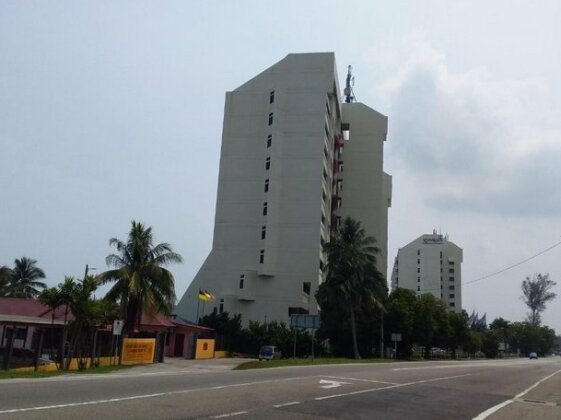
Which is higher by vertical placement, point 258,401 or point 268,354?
point 258,401

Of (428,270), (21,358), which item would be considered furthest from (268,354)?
(428,270)

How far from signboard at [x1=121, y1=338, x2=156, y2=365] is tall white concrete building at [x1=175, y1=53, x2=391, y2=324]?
95.7 ft

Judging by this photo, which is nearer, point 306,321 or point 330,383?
point 330,383

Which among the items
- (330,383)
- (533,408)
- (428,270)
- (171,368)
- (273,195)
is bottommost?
(171,368)

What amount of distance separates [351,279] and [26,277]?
128 feet

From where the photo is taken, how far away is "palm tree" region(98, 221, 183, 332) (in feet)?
120

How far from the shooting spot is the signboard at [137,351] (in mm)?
35250

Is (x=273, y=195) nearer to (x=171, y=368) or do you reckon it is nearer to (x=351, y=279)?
(x=351, y=279)

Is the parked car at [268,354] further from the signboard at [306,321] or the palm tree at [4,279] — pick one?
the palm tree at [4,279]

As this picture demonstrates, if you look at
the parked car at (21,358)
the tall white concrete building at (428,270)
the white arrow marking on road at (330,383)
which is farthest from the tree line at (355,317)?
the tall white concrete building at (428,270)

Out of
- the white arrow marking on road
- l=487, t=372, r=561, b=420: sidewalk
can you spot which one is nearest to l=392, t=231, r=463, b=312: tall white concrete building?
l=487, t=372, r=561, b=420: sidewalk

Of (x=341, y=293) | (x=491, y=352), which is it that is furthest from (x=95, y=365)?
(x=491, y=352)

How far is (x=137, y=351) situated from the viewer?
36.7m

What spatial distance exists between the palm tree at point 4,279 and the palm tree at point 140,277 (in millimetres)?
32397
